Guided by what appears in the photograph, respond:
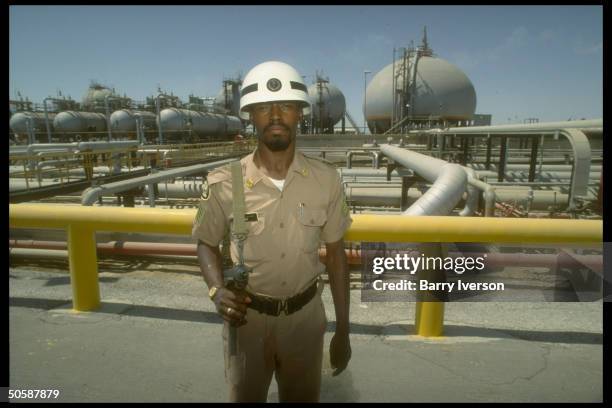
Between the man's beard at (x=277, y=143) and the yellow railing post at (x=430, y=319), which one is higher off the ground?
the man's beard at (x=277, y=143)

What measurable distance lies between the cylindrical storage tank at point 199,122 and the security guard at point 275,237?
129 ft

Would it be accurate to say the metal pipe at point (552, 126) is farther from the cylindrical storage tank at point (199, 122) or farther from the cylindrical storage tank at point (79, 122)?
the cylindrical storage tank at point (79, 122)

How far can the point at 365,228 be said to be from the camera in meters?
2.40

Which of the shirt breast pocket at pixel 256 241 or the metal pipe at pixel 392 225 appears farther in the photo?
the metal pipe at pixel 392 225

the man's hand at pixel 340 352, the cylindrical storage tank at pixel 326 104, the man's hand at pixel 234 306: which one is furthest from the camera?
the cylindrical storage tank at pixel 326 104

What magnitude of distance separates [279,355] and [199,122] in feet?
136

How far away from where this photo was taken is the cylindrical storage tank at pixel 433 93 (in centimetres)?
3975

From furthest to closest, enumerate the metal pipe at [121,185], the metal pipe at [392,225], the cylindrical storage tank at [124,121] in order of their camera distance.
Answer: the cylindrical storage tank at [124,121], the metal pipe at [121,185], the metal pipe at [392,225]

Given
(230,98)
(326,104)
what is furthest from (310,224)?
(230,98)

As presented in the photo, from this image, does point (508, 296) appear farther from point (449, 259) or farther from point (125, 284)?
point (125, 284)

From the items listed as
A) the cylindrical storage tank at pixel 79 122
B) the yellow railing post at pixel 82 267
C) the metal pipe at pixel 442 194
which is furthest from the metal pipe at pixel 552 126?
the cylindrical storage tank at pixel 79 122

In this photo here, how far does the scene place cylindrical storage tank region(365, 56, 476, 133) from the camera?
1565 inches

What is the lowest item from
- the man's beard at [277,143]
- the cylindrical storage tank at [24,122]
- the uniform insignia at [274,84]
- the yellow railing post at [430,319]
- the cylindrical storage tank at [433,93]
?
the yellow railing post at [430,319]

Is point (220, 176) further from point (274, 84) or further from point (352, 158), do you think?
point (352, 158)
